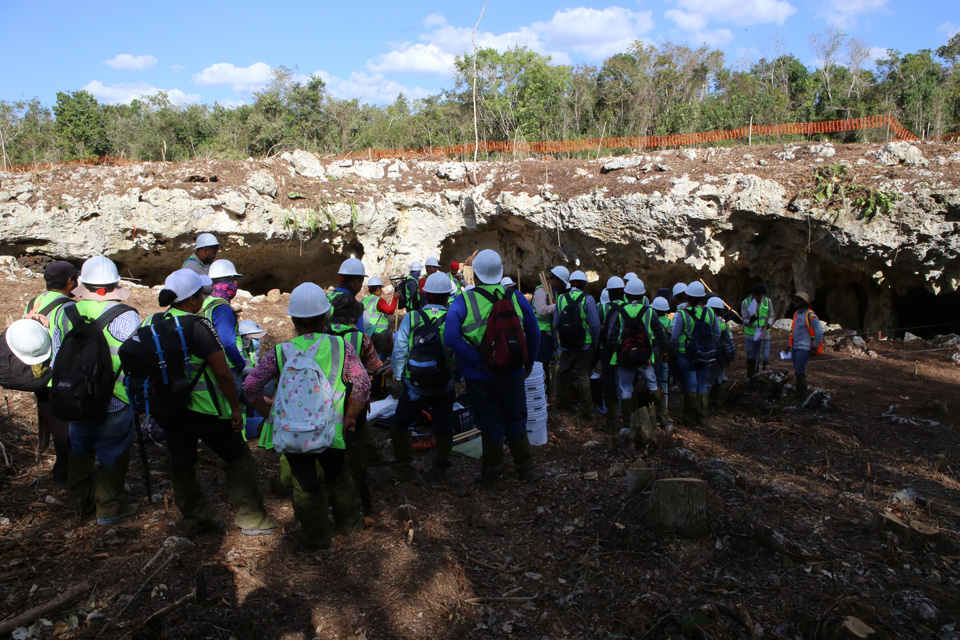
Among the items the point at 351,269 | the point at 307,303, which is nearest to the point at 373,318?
the point at 351,269

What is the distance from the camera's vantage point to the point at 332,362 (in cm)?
322

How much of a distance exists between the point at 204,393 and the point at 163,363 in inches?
11.4

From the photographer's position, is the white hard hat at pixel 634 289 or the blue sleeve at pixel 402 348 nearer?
the blue sleeve at pixel 402 348

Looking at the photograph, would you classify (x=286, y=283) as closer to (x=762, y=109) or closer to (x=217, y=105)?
(x=217, y=105)

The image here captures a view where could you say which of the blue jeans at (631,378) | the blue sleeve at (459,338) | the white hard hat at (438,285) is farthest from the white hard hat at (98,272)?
the blue jeans at (631,378)

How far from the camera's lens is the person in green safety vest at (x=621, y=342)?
6114 millimetres

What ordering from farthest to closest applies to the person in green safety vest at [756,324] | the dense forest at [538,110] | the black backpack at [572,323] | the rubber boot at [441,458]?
the dense forest at [538,110]
the person in green safety vest at [756,324]
the black backpack at [572,323]
the rubber boot at [441,458]

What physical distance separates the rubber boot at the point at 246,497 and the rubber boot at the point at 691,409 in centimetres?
480

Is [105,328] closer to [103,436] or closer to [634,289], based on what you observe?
[103,436]

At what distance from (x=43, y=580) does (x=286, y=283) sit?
12580 millimetres

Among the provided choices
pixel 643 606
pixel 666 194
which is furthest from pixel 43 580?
pixel 666 194

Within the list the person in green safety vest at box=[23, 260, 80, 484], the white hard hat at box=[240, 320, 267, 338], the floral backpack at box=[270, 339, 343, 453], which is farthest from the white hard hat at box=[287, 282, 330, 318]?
the white hard hat at box=[240, 320, 267, 338]

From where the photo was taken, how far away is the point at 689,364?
6.46 m

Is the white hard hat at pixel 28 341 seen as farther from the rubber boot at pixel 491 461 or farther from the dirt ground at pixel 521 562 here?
the rubber boot at pixel 491 461
